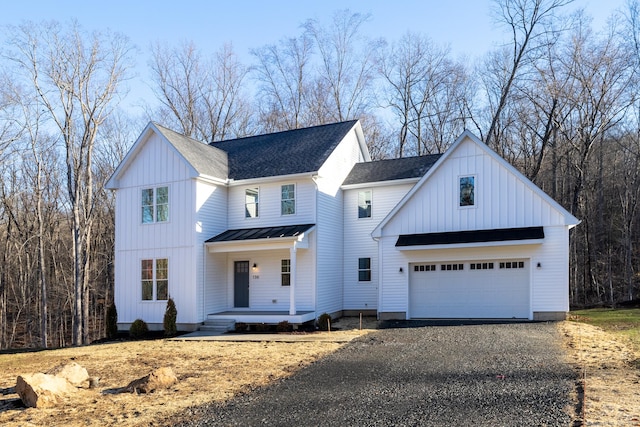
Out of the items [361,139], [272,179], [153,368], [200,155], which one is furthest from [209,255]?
[361,139]

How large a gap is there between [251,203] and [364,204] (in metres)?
4.69

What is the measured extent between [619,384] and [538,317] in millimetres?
8837

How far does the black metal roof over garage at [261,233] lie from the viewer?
1789 centimetres

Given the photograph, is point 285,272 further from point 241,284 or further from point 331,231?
point 331,231

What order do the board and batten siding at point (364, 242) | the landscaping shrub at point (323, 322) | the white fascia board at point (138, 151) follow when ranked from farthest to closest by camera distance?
the board and batten siding at point (364, 242) < the white fascia board at point (138, 151) < the landscaping shrub at point (323, 322)

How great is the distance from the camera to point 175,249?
61.1ft

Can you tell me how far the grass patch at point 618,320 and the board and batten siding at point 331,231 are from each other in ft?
27.6

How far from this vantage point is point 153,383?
28.3ft

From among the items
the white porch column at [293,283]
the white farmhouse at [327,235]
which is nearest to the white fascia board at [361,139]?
the white farmhouse at [327,235]

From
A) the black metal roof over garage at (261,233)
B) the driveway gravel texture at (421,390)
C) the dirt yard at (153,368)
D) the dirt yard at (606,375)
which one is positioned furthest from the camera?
the black metal roof over garage at (261,233)

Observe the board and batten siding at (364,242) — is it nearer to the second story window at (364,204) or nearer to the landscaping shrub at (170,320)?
the second story window at (364,204)

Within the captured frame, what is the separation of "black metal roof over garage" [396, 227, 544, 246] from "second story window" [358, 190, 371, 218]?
9.71 ft

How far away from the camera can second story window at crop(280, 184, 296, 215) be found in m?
19.3

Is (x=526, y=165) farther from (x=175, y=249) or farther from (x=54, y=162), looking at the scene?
(x=54, y=162)
